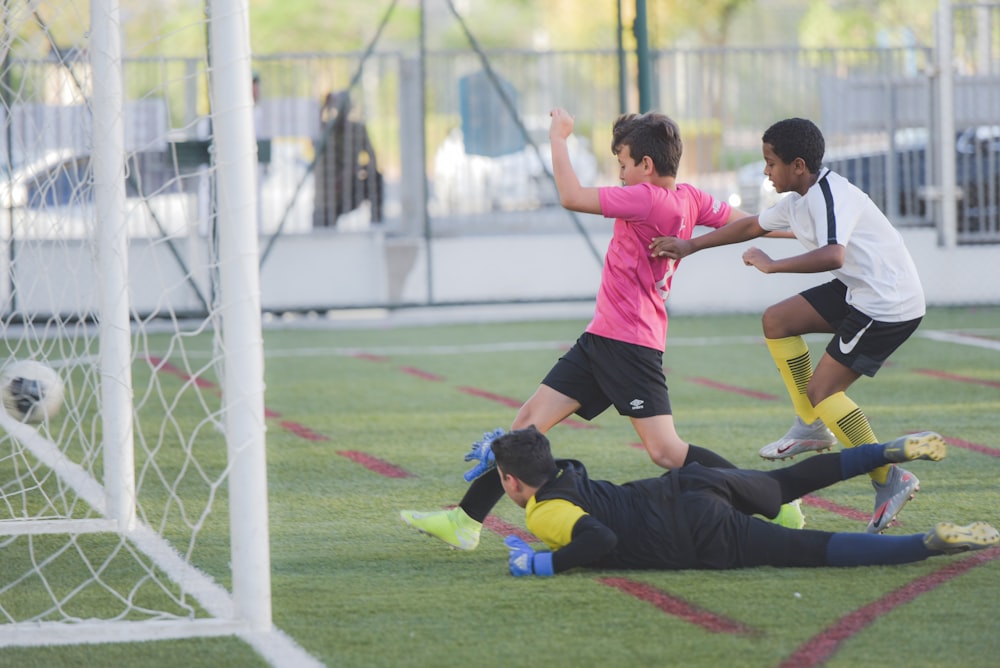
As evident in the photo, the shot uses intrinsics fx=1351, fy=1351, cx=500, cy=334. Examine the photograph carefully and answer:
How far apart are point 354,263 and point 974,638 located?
10758 millimetres

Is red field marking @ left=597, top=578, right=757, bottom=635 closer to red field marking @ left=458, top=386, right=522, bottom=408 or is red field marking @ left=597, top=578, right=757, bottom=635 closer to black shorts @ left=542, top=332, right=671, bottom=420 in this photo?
black shorts @ left=542, top=332, right=671, bottom=420

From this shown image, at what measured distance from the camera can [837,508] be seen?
5.34m

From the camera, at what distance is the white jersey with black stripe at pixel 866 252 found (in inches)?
196

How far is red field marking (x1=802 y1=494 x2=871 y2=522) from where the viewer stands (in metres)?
5.19

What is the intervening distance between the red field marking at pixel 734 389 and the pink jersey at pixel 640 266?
380 cm

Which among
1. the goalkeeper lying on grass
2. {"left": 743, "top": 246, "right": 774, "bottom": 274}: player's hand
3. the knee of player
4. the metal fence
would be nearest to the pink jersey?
{"left": 743, "top": 246, "right": 774, "bottom": 274}: player's hand

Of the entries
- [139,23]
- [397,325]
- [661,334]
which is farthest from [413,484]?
[139,23]

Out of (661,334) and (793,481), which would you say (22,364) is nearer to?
(661,334)

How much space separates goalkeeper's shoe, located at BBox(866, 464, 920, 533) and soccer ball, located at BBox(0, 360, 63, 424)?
4167mm

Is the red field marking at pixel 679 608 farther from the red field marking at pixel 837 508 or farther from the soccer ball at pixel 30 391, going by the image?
the soccer ball at pixel 30 391

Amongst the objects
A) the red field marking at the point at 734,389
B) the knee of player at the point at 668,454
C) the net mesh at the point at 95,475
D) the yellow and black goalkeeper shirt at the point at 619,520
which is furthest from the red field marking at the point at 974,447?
the net mesh at the point at 95,475

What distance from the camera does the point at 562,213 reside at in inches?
567

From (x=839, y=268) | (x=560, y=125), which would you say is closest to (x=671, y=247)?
(x=560, y=125)

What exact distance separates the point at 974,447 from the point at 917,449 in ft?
7.53
